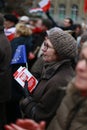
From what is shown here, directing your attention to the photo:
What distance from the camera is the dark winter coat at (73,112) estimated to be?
2906 millimetres

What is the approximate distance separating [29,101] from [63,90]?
690 millimetres

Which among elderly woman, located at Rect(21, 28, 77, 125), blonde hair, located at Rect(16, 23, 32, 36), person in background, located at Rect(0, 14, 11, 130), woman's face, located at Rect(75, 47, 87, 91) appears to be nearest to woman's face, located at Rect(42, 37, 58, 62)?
elderly woman, located at Rect(21, 28, 77, 125)

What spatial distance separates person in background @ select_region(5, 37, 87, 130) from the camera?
9.42 ft

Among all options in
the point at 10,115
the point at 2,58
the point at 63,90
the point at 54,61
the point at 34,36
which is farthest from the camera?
the point at 34,36

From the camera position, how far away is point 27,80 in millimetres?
4633

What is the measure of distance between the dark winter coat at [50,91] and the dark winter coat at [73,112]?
1.38 feet

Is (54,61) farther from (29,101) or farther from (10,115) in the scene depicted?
(10,115)

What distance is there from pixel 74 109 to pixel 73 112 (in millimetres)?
21

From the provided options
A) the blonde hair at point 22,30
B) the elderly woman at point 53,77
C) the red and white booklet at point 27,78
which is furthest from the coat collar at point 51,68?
the blonde hair at point 22,30

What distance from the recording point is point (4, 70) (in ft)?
18.6

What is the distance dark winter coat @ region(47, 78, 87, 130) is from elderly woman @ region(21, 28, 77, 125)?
1.60 feet

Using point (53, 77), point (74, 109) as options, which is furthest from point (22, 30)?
point (74, 109)

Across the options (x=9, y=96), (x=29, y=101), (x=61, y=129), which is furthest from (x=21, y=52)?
(x=61, y=129)

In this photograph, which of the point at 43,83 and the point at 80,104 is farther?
the point at 43,83
